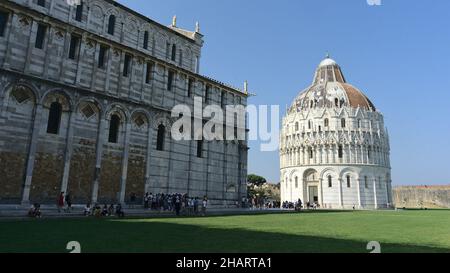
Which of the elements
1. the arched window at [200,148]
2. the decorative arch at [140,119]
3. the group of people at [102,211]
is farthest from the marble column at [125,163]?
the arched window at [200,148]

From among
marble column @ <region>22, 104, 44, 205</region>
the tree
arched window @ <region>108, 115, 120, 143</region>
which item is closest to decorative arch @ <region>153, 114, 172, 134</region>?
arched window @ <region>108, 115, 120, 143</region>

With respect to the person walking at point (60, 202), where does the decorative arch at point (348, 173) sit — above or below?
above

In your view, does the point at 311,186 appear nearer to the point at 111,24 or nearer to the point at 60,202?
the point at 111,24

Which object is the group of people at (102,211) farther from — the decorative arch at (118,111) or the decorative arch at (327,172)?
the decorative arch at (327,172)

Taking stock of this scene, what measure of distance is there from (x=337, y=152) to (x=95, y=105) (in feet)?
208

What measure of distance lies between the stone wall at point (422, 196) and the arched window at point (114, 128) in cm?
8627

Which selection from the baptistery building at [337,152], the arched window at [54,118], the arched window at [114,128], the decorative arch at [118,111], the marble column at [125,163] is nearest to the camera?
the arched window at [54,118]

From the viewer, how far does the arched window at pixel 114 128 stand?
25.8 m

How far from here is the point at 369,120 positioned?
79.8 m

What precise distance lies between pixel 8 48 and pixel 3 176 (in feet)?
25.7

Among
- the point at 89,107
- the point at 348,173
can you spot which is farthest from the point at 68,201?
the point at 348,173

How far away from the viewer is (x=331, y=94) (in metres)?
83.4
